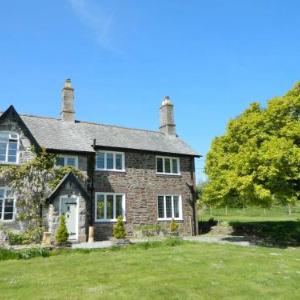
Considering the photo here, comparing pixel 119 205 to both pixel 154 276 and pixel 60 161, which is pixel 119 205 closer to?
pixel 60 161

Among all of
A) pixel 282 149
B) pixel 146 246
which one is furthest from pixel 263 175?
pixel 146 246

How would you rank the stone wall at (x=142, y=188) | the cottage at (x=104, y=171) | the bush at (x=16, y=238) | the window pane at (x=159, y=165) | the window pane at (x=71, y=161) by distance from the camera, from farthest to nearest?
1. the window pane at (x=159, y=165)
2. the stone wall at (x=142, y=188)
3. the window pane at (x=71, y=161)
4. the cottage at (x=104, y=171)
5. the bush at (x=16, y=238)

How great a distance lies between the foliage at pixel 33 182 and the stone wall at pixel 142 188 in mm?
3413

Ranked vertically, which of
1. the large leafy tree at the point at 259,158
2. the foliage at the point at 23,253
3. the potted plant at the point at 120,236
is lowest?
the foliage at the point at 23,253

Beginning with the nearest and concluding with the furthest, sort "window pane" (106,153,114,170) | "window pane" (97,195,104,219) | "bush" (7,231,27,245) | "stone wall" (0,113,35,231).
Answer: "bush" (7,231,27,245), "stone wall" (0,113,35,231), "window pane" (97,195,104,219), "window pane" (106,153,114,170)

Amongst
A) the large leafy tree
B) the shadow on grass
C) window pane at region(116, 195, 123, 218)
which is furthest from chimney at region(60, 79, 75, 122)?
the shadow on grass

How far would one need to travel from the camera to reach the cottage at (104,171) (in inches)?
906

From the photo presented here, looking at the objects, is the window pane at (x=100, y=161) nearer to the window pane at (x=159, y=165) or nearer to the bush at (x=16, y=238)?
the window pane at (x=159, y=165)

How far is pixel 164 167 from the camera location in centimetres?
2956

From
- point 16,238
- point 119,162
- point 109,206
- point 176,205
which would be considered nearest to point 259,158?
point 176,205

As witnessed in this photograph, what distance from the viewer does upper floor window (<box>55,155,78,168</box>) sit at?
24.3 meters

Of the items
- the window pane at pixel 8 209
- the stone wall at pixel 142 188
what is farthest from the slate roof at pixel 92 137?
the window pane at pixel 8 209

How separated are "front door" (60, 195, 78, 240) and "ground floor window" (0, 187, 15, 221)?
292cm

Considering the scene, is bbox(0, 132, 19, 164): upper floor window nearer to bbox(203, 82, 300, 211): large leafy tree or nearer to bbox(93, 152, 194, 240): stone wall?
bbox(93, 152, 194, 240): stone wall
